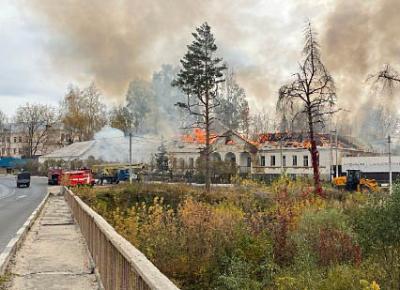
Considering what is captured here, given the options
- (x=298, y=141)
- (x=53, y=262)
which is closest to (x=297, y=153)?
(x=298, y=141)

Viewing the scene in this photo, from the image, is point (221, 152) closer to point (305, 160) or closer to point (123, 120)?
point (305, 160)

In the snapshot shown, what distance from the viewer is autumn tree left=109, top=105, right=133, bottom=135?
96562 millimetres

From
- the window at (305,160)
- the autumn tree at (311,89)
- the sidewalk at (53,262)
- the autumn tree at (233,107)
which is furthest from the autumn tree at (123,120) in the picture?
the sidewalk at (53,262)

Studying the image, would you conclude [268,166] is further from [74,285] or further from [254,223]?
[74,285]

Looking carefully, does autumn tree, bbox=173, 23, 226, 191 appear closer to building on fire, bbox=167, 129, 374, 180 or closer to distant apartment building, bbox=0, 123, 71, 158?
building on fire, bbox=167, 129, 374, 180

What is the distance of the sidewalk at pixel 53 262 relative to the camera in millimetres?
8875

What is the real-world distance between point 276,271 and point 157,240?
259cm

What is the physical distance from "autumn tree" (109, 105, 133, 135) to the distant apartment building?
10757 millimetres

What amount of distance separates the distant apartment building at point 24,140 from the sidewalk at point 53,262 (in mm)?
90945

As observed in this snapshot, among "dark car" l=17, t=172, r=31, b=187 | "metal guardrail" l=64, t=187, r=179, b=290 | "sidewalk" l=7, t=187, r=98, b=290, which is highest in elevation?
"dark car" l=17, t=172, r=31, b=187

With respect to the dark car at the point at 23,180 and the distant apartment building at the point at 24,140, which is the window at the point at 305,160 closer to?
the dark car at the point at 23,180

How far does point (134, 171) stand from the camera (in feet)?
202

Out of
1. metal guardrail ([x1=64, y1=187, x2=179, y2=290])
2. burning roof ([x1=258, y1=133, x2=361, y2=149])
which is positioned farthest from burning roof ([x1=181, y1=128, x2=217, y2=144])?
metal guardrail ([x1=64, y1=187, x2=179, y2=290])

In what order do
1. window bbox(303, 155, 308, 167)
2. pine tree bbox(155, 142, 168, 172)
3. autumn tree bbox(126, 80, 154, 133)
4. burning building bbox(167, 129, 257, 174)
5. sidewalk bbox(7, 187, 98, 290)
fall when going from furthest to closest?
autumn tree bbox(126, 80, 154, 133) < pine tree bbox(155, 142, 168, 172) < burning building bbox(167, 129, 257, 174) < window bbox(303, 155, 308, 167) < sidewalk bbox(7, 187, 98, 290)
